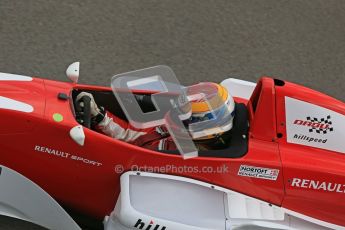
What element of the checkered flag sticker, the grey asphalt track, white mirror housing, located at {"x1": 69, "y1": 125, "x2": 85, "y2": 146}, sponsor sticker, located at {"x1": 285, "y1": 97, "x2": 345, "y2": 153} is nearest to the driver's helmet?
sponsor sticker, located at {"x1": 285, "y1": 97, "x2": 345, "y2": 153}

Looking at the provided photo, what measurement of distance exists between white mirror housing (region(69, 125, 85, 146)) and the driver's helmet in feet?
2.08

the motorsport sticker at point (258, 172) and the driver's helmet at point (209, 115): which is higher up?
the driver's helmet at point (209, 115)

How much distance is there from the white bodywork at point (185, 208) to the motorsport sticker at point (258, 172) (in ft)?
0.45

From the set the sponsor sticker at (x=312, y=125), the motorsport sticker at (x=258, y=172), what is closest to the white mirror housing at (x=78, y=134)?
the motorsport sticker at (x=258, y=172)

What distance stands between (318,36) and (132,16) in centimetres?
192

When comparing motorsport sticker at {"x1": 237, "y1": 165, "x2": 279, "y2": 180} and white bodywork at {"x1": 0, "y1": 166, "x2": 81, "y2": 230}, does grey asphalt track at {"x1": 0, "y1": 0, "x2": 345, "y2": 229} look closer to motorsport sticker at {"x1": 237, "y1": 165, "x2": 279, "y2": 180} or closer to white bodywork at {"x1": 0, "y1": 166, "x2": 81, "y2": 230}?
white bodywork at {"x1": 0, "y1": 166, "x2": 81, "y2": 230}

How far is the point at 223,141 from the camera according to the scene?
323 centimetres

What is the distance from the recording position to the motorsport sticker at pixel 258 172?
10.2ft

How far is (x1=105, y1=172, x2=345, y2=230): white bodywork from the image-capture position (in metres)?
2.95

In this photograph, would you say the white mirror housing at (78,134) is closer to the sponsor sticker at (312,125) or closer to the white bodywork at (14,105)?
the white bodywork at (14,105)

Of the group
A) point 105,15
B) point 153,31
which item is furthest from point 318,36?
point 105,15

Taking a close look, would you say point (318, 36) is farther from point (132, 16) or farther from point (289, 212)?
point (289, 212)

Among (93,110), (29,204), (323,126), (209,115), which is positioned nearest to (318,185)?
(323,126)

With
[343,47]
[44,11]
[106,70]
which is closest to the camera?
[106,70]
